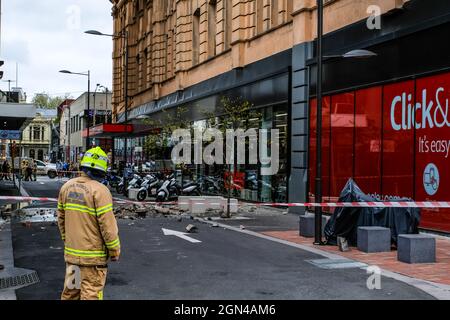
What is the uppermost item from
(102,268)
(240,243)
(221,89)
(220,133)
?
(221,89)

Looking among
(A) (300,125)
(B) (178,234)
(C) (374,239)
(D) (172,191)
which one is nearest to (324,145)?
(A) (300,125)

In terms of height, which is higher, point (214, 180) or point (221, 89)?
point (221, 89)

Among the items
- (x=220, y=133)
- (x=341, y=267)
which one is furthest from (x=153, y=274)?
(x=220, y=133)

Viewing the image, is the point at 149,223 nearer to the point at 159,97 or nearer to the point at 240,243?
the point at 240,243

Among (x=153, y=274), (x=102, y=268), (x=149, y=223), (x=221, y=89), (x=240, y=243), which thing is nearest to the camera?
(x=102, y=268)

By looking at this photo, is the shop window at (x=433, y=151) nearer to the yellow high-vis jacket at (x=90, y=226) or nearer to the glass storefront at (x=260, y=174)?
the glass storefront at (x=260, y=174)

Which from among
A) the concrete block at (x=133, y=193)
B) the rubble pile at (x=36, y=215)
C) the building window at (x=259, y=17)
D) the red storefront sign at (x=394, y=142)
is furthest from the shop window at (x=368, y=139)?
the concrete block at (x=133, y=193)

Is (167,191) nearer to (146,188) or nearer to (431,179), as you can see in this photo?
(146,188)

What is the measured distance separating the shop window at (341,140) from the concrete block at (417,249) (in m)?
6.98

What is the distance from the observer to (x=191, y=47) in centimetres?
3138

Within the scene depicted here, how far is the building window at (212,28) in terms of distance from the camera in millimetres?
28359

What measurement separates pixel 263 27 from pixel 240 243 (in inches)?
499

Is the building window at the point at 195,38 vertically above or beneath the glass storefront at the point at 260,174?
above
